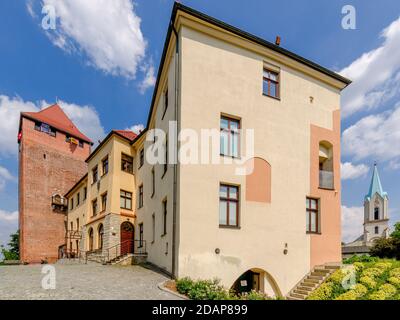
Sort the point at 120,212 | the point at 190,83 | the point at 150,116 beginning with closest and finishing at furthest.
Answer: the point at 190,83 < the point at 150,116 < the point at 120,212

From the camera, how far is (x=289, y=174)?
633 inches

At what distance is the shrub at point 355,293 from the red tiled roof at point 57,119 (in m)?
35.0

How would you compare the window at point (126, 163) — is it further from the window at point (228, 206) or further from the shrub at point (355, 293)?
the shrub at point (355, 293)

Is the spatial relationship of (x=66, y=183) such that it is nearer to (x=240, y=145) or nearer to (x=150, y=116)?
(x=150, y=116)

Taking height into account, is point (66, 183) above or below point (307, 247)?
above

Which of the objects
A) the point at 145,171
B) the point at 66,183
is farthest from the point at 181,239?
the point at 66,183

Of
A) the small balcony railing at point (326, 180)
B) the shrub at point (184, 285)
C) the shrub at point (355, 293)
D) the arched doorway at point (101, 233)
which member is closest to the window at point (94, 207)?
the arched doorway at point (101, 233)

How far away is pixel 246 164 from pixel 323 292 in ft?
20.4

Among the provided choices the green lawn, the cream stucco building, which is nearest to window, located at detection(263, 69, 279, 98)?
the cream stucco building

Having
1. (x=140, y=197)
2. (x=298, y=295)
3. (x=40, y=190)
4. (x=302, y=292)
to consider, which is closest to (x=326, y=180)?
(x=302, y=292)

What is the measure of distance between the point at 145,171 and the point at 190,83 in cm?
1013

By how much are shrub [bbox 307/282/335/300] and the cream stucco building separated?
52.6 inches

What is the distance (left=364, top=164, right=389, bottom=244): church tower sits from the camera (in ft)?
256

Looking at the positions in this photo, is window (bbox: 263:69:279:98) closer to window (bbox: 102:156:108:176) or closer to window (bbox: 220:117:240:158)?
window (bbox: 220:117:240:158)
